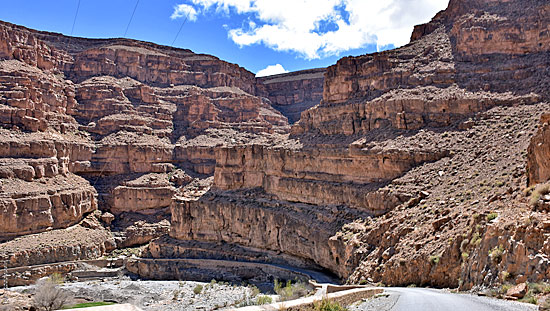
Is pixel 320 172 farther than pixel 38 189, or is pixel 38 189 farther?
pixel 38 189

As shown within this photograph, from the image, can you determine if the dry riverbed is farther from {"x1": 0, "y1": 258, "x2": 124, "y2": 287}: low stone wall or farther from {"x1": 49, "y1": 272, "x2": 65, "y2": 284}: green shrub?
{"x1": 0, "y1": 258, "x2": 124, "y2": 287}: low stone wall

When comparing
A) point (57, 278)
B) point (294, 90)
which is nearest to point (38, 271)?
point (57, 278)

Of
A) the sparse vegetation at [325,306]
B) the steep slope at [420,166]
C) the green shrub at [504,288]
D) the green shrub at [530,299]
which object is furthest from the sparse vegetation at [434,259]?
the sparse vegetation at [325,306]

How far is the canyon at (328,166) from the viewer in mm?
21766

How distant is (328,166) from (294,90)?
82230 mm

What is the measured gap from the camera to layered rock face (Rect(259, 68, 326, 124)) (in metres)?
117

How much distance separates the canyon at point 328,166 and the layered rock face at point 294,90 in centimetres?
3270

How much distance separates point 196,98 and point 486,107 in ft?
211

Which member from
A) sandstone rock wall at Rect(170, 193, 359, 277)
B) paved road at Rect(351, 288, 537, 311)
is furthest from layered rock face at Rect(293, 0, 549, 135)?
paved road at Rect(351, 288, 537, 311)

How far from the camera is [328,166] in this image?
42188 mm

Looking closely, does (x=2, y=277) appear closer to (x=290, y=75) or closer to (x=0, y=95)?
(x=0, y=95)

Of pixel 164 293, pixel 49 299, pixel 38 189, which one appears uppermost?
pixel 38 189

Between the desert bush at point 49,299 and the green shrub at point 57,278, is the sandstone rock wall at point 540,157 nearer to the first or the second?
the desert bush at point 49,299

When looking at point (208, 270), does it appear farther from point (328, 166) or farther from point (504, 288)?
point (504, 288)
